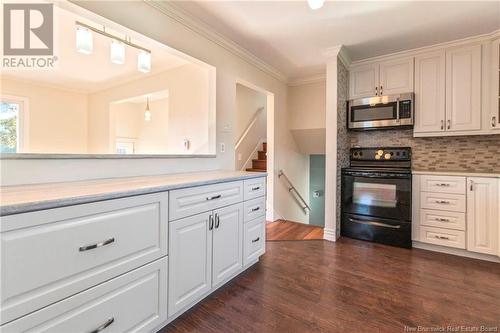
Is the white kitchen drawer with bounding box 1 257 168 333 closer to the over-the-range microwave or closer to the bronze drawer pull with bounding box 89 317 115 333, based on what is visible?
the bronze drawer pull with bounding box 89 317 115 333

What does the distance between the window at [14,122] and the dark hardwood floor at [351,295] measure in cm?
449

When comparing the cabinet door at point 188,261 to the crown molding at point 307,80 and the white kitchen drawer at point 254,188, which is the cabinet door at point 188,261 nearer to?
the white kitchen drawer at point 254,188

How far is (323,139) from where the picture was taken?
177 inches

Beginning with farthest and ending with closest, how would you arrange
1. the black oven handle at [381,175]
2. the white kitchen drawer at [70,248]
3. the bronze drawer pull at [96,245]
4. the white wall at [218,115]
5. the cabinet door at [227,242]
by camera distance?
the black oven handle at [381,175]
the cabinet door at [227,242]
the white wall at [218,115]
the bronze drawer pull at [96,245]
the white kitchen drawer at [70,248]

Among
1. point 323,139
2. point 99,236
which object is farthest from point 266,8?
A: point 323,139

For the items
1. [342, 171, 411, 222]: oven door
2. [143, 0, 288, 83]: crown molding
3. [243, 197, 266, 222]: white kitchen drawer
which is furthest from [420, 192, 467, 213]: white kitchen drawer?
[143, 0, 288, 83]: crown molding

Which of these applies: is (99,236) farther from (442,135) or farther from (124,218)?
(442,135)

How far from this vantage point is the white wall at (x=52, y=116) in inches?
166

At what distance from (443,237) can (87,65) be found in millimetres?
5220

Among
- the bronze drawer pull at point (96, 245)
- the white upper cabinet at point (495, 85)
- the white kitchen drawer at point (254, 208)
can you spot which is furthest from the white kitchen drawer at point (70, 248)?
the white upper cabinet at point (495, 85)

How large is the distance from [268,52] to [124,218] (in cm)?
277

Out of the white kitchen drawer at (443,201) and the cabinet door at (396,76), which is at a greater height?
the cabinet door at (396,76)

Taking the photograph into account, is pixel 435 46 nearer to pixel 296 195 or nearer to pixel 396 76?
pixel 396 76

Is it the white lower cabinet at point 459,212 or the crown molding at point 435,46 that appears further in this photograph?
the crown molding at point 435,46
